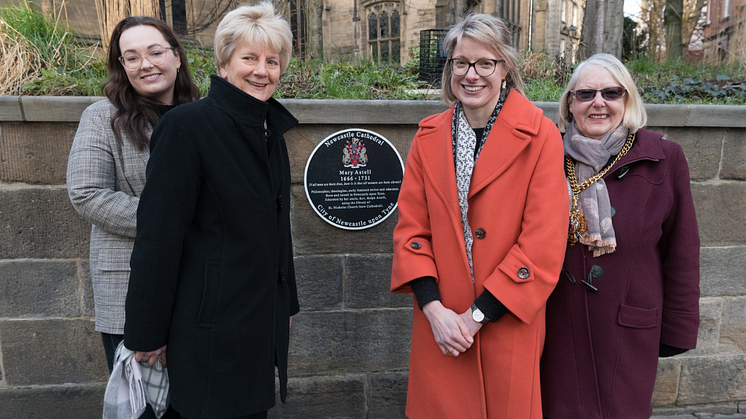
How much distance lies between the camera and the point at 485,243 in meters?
1.86

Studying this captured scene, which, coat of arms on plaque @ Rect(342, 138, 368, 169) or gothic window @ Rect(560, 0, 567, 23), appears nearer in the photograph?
coat of arms on plaque @ Rect(342, 138, 368, 169)

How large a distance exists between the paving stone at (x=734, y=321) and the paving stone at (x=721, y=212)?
466 mm

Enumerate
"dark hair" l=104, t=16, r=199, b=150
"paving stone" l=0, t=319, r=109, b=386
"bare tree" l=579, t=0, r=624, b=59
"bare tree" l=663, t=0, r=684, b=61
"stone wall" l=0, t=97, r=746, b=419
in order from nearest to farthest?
"dark hair" l=104, t=16, r=199, b=150
"stone wall" l=0, t=97, r=746, b=419
"paving stone" l=0, t=319, r=109, b=386
"bare tree" l=579, t=0, r=624, b=59
"bare tree" l=663, t=0, r=684, b=61

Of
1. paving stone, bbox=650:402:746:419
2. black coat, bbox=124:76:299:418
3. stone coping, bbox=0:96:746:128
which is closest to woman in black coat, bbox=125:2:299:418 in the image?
black coat, bbox=124:76:299:418

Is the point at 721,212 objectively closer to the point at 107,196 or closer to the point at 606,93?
the point at 606,93

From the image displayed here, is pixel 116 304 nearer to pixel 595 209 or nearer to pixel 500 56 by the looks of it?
pixel 500 56

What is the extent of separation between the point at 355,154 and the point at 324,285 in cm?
95

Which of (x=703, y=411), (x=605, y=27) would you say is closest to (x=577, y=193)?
(x=703, y=411)

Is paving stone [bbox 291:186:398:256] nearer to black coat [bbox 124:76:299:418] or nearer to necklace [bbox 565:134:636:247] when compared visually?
black coat [bbox 124:76:299:418]

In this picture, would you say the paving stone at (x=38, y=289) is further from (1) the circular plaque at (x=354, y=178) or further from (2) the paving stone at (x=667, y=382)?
(2) the paving stone at (x=667, y=382)

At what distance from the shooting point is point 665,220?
204cm

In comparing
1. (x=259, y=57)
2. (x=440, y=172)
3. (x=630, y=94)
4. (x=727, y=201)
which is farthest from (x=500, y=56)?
(x=727, y=201)

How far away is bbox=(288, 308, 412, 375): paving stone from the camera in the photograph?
3.38 m

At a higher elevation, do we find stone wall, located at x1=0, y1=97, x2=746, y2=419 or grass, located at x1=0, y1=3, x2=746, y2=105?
grass, located at x1=0, y1=3, x2=746, y2=105
